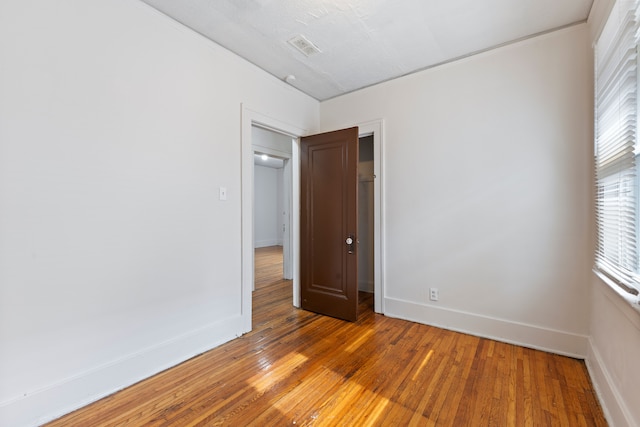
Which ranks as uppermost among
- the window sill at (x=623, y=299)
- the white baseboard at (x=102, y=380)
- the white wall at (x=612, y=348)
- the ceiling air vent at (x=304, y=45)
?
the ceiling air vent at (x=304, y=45)

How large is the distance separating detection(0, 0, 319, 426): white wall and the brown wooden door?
1090mm

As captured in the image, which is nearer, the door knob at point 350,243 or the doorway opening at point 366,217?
the door knob at point 350,243

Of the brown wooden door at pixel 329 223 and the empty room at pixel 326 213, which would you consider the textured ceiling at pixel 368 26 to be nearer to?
the empty room at pixel 326 213

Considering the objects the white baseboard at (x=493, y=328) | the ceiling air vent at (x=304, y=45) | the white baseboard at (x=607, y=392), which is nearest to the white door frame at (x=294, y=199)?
the white baseboard at (x=493, y=328)

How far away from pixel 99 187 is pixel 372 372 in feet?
7.71

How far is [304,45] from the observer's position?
2.58 m

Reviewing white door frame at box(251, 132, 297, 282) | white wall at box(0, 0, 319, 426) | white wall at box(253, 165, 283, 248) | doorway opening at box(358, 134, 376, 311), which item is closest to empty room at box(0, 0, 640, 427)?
white wall at box(0, 0, 319, 426)

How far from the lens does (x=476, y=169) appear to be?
2.75m

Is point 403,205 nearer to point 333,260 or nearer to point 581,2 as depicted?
point 333,260

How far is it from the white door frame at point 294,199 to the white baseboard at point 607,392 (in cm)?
180

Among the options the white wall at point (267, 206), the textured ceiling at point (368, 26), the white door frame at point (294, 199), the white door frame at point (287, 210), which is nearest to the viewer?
the textured ceiling at point (368, 26)

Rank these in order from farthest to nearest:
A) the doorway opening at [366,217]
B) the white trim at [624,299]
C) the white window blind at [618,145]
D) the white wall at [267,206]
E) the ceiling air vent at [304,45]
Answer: the white wall at [267,206] < the doorway opening at [366,217] < the ceiling air vent at [304,45] < the white window blind at [618,145] < the white trim at [624,299]

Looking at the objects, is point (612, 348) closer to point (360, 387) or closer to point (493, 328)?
point (493, 328)

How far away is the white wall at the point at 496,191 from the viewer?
91.4 inches
